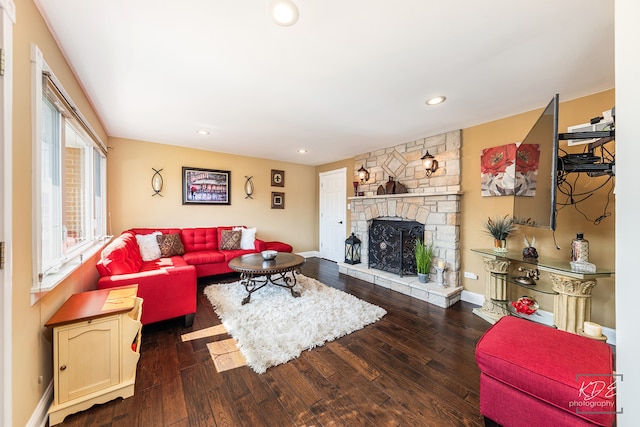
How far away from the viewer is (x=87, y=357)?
1464mm

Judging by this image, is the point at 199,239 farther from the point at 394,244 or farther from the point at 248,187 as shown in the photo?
the point at 394,244

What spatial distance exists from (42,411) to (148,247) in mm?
2497

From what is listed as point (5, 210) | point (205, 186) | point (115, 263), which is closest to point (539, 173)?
point (5, 210)

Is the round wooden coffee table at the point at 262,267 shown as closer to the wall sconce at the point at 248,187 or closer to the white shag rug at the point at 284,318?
the white shag rug at the point at 284,318

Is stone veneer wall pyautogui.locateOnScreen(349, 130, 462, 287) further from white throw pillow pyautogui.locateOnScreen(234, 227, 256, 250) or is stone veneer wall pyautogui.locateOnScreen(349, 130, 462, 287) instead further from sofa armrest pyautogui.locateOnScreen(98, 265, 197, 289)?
sofa armrest pyautogui.locateOnScreen(98, 265, 197, 289)

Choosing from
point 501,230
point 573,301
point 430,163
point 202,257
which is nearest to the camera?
point 573,301

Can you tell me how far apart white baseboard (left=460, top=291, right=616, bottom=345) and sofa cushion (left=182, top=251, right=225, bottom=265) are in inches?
149

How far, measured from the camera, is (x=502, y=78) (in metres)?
→ 2.04

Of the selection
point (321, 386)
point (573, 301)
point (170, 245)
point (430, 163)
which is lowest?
point (321, 386)

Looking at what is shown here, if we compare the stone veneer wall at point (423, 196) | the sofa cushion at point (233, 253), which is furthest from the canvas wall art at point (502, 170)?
the sofa cushion at point (233, 253)

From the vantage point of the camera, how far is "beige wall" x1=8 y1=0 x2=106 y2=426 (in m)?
1.14

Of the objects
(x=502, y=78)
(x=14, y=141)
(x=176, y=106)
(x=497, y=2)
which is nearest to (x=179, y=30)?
(x=14, y=141)

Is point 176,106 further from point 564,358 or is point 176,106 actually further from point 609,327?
point 609,327

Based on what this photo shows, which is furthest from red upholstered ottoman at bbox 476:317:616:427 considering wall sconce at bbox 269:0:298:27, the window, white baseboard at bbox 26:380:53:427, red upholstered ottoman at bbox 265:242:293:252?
red upholstered ottoman at bbox 265:242:293:252
